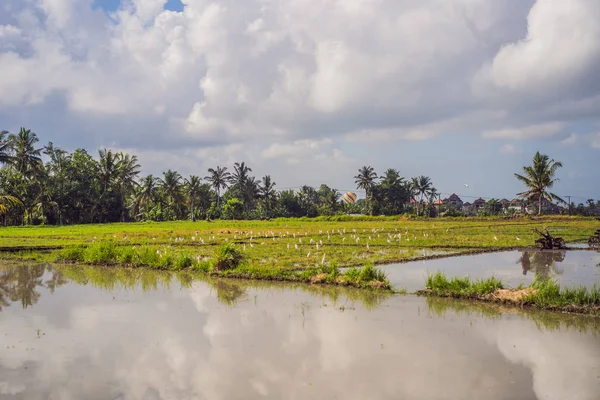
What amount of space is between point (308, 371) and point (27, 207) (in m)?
54.9

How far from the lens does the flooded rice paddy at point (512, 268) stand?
15.4 metres

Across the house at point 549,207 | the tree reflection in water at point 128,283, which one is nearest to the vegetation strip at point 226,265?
the tree reflection in water at point 128,283

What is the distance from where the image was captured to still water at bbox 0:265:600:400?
701 centimetres

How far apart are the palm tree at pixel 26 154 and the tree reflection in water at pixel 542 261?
4712 cm

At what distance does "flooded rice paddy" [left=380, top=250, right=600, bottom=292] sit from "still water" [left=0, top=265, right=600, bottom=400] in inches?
144

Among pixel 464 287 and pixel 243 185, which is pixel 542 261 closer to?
pixel 464 287

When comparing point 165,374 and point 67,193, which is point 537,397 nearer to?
point 165,374

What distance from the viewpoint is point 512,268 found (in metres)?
18.4

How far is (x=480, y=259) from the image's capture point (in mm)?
21422

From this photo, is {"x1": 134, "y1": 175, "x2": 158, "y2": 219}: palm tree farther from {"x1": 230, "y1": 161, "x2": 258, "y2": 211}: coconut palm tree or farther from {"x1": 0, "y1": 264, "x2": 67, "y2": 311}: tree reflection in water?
{"x1": 0, "y1": 264, "x2": 67, "y2": 311}: tree reflection in water

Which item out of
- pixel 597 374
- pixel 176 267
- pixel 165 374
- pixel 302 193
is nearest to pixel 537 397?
pixel 597 374

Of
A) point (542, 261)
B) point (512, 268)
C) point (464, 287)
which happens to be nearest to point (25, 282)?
point (464, 287)

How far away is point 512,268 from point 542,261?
2751 millimetres

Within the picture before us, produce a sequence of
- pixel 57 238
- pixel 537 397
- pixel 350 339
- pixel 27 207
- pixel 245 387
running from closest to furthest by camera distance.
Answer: pixel 537 397, pixel 245 387, pixel 350 339, pixel 57 238, pixel 27 207
